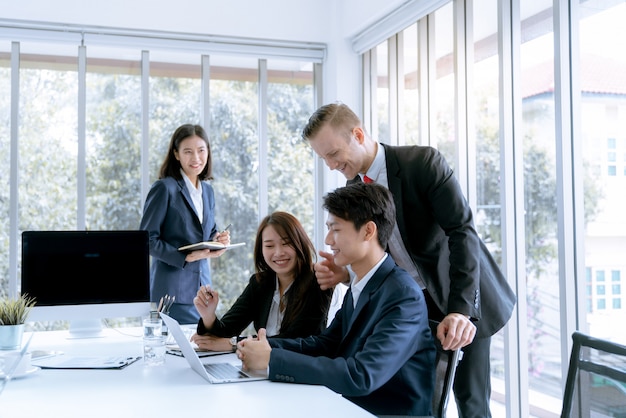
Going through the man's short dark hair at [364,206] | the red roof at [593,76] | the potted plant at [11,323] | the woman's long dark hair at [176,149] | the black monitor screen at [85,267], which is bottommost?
the potted plant at [11,323]

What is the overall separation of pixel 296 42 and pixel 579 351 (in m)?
3.48

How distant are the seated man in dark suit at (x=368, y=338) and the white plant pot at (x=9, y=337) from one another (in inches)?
27.5

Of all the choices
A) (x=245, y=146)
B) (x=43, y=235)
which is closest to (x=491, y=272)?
(x=43, y=235)

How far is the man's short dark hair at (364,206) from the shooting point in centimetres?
188

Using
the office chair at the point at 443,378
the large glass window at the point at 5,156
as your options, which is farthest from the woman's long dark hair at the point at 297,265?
the large glass window at the point at 5,156

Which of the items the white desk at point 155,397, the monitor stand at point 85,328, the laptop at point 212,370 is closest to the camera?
the white desk at point 155,397

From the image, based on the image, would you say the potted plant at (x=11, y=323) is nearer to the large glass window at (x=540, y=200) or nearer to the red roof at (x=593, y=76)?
the large glass window at (x=540, y=200)

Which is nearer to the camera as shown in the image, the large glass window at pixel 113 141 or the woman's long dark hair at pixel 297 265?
the woman's long dark hair at pixel 297 265

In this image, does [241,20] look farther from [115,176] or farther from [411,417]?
[411,417]

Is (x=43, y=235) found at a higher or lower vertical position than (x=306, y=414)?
higher

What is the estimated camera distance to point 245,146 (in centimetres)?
448

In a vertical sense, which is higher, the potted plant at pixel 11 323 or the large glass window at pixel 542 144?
the large glass window at pixel 542 144

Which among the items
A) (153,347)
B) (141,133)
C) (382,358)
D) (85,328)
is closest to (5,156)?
(141,133)

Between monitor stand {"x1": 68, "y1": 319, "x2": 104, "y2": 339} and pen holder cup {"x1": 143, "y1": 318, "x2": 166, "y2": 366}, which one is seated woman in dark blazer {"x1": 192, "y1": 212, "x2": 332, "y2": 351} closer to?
pen holder cup {"x1": 143, "y1": 318, "x2": 166, "y2": 366}
